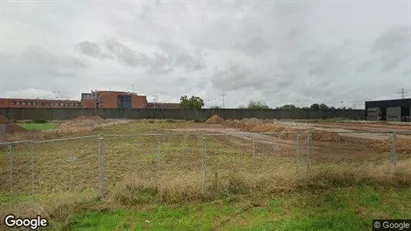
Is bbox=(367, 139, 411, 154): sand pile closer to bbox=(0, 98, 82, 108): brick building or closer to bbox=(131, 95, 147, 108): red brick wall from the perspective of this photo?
bbox=(131, 95, 147, 108): red brick wall

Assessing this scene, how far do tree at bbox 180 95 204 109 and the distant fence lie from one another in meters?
14.0

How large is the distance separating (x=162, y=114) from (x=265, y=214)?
260 feet

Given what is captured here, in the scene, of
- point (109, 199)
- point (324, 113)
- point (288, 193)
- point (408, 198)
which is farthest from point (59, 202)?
point (324, 113)

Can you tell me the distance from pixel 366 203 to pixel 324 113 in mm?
95282

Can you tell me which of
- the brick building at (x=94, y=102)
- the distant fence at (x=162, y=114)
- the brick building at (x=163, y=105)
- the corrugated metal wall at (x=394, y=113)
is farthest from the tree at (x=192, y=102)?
the corrugated metal wall at (x=394, y=113)

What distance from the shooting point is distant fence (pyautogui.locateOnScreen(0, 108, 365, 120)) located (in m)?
76.1

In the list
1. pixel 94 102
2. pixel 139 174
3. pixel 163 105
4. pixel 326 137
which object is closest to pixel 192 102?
pixel 94 102

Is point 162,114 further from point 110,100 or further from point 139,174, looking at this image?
point 139,174

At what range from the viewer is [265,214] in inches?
287

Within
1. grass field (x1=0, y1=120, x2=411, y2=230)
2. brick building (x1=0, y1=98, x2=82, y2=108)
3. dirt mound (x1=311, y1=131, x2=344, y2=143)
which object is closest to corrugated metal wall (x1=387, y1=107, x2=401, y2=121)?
dirt mound (x1=311, y1=131, x2=344, y2=143)

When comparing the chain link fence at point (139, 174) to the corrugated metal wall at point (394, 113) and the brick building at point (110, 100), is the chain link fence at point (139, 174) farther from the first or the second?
the brick building at point (110, 100)

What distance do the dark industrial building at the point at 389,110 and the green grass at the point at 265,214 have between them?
76856 mm

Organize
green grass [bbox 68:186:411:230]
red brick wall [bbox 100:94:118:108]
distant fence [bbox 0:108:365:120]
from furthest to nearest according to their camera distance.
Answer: red brick wall [bbox 100:94:118:108] → distant fence [bbox 0:108:365:120] → green grass [bbox 68:186:411:230]

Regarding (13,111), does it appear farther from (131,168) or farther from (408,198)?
(408,198)
